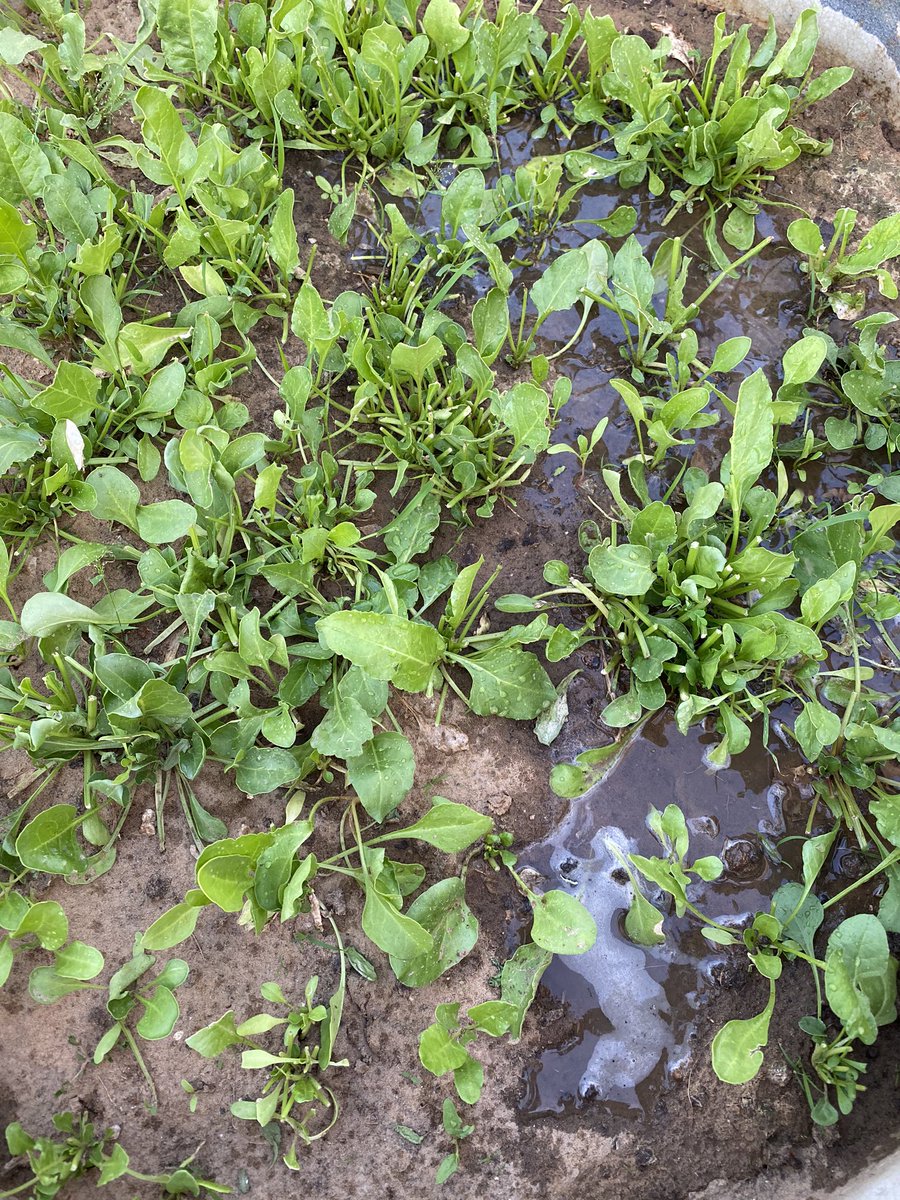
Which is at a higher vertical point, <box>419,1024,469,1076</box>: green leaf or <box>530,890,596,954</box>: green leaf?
<box>530,890,596,954</box>: green leaf

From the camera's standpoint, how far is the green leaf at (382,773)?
151 centimetres

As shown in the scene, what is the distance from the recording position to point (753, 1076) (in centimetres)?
145

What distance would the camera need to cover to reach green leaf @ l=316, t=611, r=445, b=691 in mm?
1431

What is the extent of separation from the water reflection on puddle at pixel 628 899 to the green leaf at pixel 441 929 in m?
0.18

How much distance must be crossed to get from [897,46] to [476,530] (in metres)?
1.64

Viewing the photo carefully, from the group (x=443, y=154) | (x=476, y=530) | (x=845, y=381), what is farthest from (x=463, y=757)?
(x=443, y=154)

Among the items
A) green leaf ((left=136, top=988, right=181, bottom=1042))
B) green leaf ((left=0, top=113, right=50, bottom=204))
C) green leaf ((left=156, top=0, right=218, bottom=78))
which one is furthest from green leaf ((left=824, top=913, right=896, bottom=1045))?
green leaf ((left=156, top=0, right=218, bottom=78))

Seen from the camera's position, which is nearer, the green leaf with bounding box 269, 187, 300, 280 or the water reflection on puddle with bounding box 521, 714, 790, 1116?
the water reflection on puddle with bounding box 521, 714, 790, 1116

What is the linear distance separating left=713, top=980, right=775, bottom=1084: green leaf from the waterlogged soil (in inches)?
5.0

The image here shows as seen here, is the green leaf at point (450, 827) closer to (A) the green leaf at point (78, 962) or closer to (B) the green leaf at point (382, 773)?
(B) the green leaf at point (382, 773)

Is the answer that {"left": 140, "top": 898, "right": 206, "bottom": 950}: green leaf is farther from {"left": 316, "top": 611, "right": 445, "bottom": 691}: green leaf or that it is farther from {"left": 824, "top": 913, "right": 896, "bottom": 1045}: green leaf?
{"left": 824, "top": 913, "right": 896, "bottom": 1045}: green leaf

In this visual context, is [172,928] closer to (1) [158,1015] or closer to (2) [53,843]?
(1) [158,1015]

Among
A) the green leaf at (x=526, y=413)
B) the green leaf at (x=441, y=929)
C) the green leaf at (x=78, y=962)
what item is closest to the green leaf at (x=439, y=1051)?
the green leaf at (x=441, y=929)

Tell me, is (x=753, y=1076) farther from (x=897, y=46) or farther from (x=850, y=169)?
(x=897, y=46)
